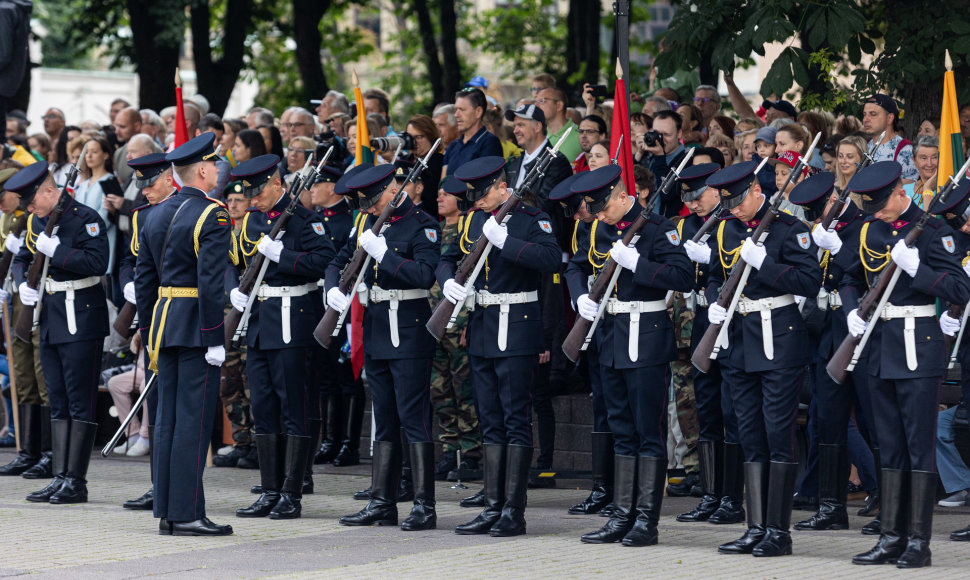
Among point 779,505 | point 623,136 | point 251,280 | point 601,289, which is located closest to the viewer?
point 779,505

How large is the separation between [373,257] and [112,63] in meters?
14.7

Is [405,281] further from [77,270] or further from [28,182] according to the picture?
[28,182]

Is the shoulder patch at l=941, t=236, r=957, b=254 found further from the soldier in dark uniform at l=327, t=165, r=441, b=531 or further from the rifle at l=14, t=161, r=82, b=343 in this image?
the rifle at l=14, t=161, r=82, b=343

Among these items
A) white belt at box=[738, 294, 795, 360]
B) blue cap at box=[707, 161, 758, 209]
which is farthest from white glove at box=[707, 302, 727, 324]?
blue cap at box=[707, 161, 758, 209]

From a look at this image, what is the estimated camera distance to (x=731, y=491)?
8828mm

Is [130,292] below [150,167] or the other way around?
below

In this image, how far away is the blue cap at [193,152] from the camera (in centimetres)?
828

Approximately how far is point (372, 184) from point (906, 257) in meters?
3.04

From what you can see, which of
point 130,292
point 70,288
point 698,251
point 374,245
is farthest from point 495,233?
point 70,288

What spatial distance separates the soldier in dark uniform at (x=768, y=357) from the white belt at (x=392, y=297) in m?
1.79

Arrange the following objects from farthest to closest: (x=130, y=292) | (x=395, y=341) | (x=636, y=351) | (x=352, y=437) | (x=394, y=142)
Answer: (x=352, y=437), (x=394, y=142), (x=130, y=292), (x=395, y=341), (x=636, y=351)

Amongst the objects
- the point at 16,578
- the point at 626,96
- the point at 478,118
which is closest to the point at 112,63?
the point at 478,118

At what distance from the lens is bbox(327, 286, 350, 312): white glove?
8.60 m

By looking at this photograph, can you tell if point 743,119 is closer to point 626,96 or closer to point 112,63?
point 626,96
